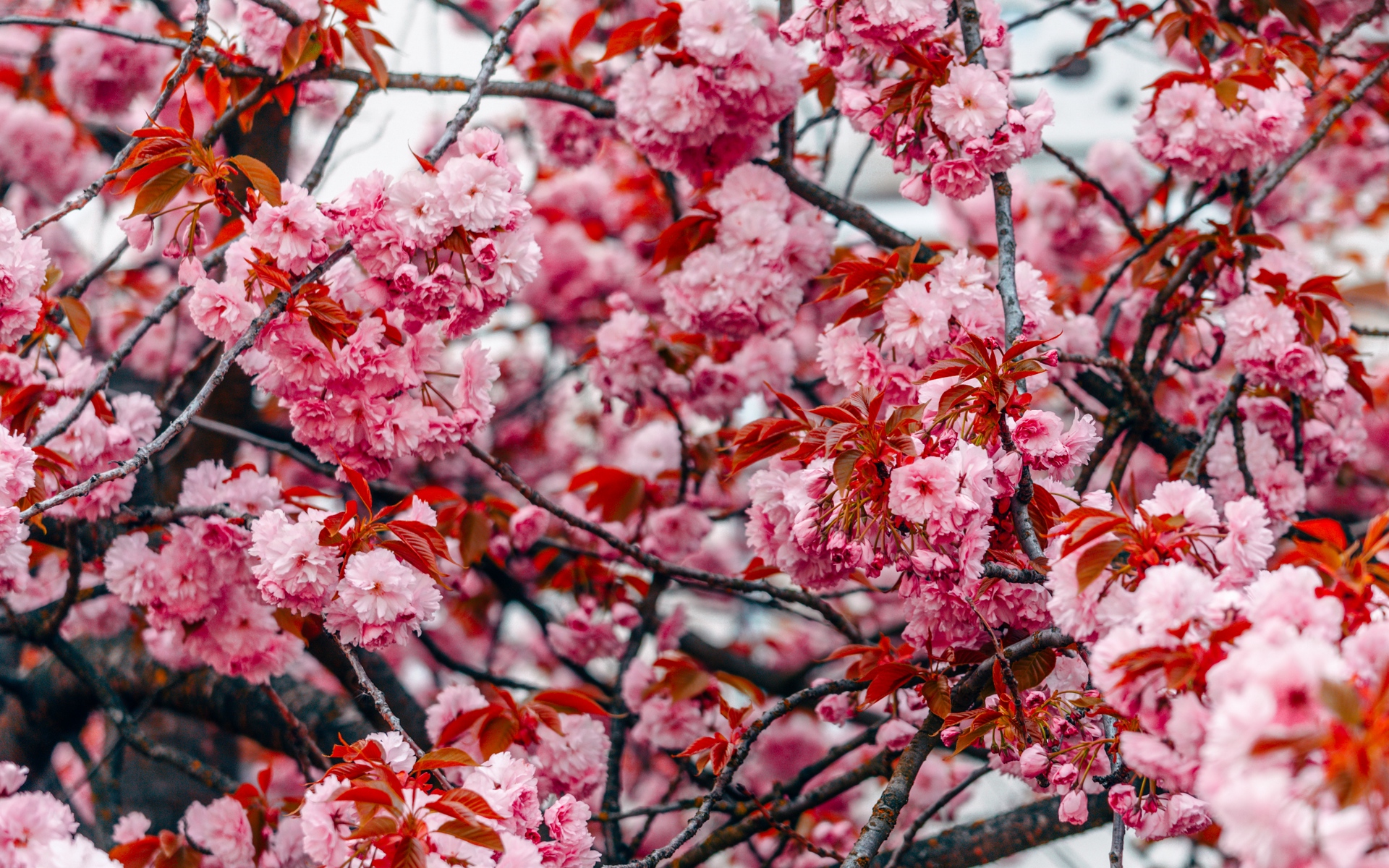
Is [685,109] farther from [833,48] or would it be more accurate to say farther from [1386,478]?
[1386,478]

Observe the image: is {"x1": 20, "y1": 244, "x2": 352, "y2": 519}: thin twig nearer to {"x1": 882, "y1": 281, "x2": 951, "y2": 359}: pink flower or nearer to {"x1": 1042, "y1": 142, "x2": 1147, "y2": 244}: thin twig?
{"x1": 882, "y1": 281, "x2": 951, "y2": 359}: pink flower

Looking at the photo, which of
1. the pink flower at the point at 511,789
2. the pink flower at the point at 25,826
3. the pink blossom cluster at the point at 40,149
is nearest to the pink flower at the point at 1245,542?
the pink flower at the point at 511,789

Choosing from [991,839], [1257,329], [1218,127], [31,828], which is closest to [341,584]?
[31,828]

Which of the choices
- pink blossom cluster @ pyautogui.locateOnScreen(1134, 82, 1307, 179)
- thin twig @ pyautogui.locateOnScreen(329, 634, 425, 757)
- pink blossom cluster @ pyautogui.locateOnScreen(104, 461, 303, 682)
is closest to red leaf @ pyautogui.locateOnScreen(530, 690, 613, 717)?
thin twig @ pyautogui.locateOnScreen(329, 634, 425, 757)

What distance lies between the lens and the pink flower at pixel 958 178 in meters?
1.35

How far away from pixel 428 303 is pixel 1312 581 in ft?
3.23

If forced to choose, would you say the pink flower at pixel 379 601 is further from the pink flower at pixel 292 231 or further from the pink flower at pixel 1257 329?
the pink flower at pixel 1257 329

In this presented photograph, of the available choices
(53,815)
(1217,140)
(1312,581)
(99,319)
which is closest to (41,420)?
(53,815)

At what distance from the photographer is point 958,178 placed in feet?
4.47

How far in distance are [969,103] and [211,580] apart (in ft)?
4.43

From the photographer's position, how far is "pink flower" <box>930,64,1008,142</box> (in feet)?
4.42

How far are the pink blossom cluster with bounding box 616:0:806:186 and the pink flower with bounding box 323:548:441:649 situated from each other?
3.02ft

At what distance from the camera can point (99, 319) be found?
3.55m

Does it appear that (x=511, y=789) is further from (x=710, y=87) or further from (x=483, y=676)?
(x=710, y=87)
